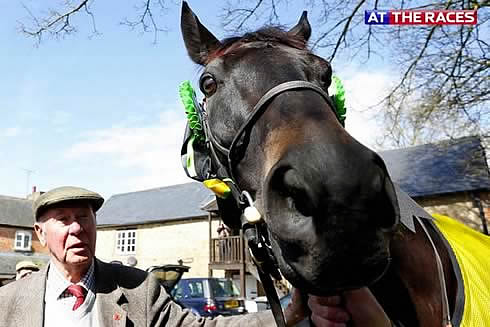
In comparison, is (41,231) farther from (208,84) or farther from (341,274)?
(341,274)

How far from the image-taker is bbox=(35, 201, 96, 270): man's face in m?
3.01

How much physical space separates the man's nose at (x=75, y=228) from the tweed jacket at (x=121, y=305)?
39cm

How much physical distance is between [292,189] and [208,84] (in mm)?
916

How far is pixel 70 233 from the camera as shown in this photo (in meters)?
3.01

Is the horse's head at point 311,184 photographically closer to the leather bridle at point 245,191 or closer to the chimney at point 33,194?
the leather bridle at point 245,191

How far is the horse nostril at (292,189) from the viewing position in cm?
147

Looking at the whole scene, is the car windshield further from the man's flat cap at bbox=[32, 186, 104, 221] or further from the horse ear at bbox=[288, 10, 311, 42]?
the horse ear at bbox=[288, 10, 311, 42]

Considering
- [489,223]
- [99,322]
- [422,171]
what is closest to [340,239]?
[99,322]

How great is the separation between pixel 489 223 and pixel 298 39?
20287 mm

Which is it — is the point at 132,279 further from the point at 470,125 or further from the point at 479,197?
the point at 479,197

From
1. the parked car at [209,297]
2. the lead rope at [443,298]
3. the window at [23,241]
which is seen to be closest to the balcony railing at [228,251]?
the parked car at [209,297]

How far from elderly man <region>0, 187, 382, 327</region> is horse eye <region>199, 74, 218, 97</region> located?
4.26ft

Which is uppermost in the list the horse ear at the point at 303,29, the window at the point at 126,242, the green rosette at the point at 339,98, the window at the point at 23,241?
the window at the point at 23,241

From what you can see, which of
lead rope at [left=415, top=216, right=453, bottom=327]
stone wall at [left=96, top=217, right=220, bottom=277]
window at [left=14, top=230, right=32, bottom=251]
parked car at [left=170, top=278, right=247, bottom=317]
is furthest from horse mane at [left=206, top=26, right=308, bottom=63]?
window at [left=14, top=230, right=32, bottom=251]
